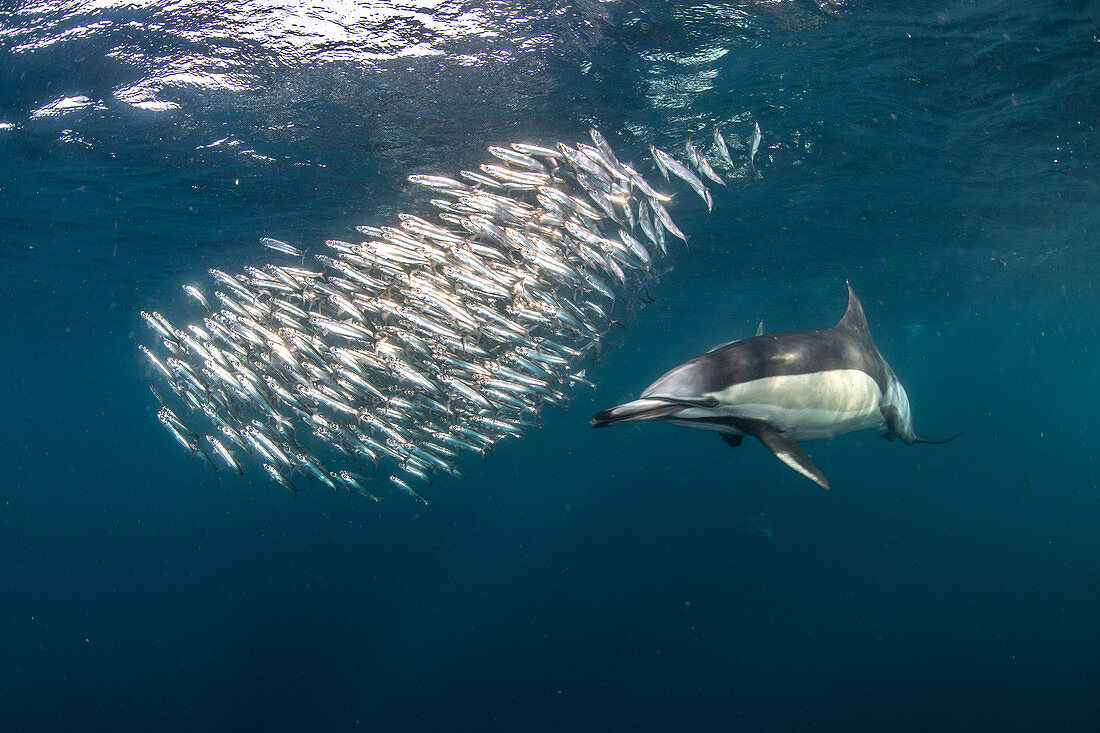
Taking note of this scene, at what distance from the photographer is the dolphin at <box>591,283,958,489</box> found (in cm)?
225

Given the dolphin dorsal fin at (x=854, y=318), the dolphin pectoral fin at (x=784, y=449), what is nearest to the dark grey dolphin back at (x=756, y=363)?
the dolphin pectoral fin at (x=784, y=449)

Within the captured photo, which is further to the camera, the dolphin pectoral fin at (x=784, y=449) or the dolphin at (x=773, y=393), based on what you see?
the dolphin pectoral fin at (x=784, y=449)

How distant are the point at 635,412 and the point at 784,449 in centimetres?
97

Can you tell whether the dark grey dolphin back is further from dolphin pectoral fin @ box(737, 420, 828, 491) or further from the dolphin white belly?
dolphin pectoral fin @ box(737, 420, 828, 491)

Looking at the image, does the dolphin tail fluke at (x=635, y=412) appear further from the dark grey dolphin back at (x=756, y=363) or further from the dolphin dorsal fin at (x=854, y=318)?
the dolphin dorsal fin at (x=854, y=318)

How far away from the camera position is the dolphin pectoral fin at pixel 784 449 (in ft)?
8.43

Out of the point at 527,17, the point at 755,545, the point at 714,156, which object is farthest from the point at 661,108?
the point at 755,545

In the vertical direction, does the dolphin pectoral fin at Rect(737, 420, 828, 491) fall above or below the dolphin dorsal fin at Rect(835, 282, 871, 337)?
above

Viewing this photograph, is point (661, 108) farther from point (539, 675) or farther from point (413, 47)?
point (539, 675)

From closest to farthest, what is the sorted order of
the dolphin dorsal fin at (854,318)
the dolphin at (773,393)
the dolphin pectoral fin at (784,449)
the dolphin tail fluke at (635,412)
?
1. the dolphin tail fluke at (635,412)
2. the dolphin at (773,393)
3. the dolphin pectoral fin at (784,449)
4. the dolphin dorsal fin at (854,318)

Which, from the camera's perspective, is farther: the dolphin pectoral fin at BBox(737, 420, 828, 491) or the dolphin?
the dolphin pectoral fin at BBox(737, 420, 828, 491)

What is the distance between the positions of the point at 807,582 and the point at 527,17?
30641mm

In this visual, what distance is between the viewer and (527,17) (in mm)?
7883

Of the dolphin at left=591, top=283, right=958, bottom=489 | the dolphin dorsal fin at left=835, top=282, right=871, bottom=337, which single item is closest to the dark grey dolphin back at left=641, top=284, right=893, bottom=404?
the dolphin at left=591, top=283, right=958, bottom=489
